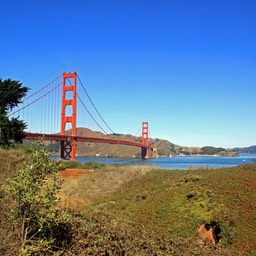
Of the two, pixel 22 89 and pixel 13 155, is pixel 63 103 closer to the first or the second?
pixel 22 89

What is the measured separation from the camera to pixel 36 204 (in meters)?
4.37

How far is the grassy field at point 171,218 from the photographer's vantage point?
15.1 ft

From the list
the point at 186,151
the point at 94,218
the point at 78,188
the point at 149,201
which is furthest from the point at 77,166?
the point at 186,151

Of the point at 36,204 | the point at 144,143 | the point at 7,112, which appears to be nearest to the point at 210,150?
the point at 144,143

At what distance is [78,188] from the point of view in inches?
542

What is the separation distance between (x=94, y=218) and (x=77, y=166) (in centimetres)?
1876

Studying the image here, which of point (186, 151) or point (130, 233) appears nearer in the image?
point (130, 233)

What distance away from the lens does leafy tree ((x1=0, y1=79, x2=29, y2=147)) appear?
75.2ft

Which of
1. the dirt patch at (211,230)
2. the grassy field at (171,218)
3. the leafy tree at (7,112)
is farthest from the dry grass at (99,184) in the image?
the leafy tree at (7,112)

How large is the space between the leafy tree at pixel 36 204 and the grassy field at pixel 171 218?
9.6 inches

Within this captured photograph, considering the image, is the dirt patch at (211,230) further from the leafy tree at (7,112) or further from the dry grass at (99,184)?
the leafy tree at (7,112)

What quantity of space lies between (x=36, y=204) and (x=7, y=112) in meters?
22.0

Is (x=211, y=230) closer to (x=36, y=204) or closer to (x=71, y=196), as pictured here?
(x=36, y=204)

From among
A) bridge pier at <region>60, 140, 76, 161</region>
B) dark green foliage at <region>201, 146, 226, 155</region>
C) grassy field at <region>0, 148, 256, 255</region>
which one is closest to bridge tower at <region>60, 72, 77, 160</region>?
bridge pier at <region>60, 140, 76, 161</region>
